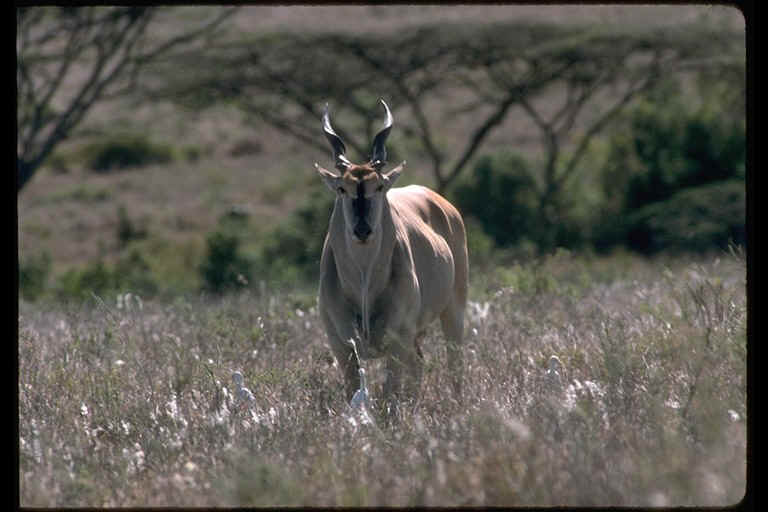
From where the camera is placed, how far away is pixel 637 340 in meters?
7.59

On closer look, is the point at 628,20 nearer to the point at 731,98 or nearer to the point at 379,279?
the point at 731,98

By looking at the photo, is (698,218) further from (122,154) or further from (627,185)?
(122,154)

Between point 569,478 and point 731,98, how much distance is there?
24039 millimetres

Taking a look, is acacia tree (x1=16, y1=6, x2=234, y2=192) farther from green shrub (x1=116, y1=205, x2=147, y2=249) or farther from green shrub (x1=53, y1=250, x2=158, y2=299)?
green shrub (x1=116, y1=205, x2=147, y2=249)

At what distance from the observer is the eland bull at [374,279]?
23.8ft

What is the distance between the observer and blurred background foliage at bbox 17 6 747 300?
22344 millimetres

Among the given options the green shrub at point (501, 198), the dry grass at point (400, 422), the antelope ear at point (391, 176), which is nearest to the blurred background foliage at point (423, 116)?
the green shrub at point (501, 198)

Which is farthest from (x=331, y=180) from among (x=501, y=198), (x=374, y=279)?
(x=501, y=198)

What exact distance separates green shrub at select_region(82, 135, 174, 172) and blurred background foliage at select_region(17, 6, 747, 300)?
8.46m

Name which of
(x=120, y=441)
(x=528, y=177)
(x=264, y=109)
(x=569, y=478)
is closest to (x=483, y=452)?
(x=569, y=478)

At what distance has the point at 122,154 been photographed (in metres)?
39.9

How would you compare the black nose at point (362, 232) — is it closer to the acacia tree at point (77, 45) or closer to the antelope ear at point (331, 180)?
the antelope ear at point (331, 180)

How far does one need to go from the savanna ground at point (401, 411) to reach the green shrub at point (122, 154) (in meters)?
29.0

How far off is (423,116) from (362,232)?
19.1 metres
